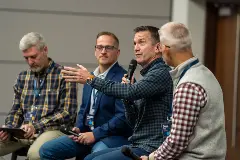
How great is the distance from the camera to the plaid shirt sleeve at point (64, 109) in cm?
430

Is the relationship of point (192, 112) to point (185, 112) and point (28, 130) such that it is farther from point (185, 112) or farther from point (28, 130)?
point (28, 130)

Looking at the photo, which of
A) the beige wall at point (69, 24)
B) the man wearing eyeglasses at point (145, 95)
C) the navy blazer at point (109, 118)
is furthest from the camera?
the beige wall at point (69, 24)

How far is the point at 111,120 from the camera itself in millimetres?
3816

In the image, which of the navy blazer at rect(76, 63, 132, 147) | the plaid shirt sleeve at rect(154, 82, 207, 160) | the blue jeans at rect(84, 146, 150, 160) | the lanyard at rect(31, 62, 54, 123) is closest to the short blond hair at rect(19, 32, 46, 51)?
the lanyard at rect(31, 62, 54, 123)

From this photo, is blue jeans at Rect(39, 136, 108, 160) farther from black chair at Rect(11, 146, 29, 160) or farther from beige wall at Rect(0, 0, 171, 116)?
beige wall at Rect(0, 0, 171, 116)

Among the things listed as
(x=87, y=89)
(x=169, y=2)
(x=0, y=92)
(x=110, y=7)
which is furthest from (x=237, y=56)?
(x=0, y=92)

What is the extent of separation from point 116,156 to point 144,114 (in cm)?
30

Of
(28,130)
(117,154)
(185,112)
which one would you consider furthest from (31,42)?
(185,112)

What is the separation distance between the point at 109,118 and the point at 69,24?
2.00 metres

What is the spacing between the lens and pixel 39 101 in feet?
14.4

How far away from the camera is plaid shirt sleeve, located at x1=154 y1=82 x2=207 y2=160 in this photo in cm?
257

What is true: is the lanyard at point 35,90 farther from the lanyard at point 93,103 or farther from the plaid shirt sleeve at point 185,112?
the plaid shirt sleeve at point 185,112

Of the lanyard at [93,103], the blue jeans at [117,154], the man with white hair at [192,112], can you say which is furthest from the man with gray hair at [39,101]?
the man with white hair at [192,112]

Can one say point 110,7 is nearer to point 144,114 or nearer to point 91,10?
point 91,10
